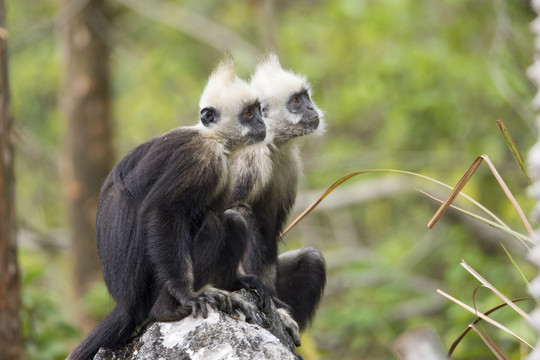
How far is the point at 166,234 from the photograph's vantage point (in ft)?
12.9

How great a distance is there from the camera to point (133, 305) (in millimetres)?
4031

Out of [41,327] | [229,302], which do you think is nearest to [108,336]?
[229,302]

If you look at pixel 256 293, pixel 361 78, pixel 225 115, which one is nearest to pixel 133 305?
pixel 256 293

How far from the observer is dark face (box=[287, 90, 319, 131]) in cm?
545

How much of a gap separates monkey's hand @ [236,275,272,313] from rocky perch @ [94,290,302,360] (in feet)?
1.40

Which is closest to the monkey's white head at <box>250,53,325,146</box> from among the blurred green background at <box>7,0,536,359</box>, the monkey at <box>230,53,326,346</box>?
the monkey at <box>230,53,326,346</box>

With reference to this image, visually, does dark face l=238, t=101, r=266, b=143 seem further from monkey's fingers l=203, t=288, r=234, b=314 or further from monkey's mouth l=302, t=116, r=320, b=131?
monkey's fingers l=203, t=288, r=234, b=314

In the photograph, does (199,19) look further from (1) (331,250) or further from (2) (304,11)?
(1) (331,250)

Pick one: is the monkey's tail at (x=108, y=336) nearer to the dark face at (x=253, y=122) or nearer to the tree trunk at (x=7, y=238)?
the dark face at (x=253, y=122)

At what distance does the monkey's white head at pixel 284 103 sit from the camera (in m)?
5.41

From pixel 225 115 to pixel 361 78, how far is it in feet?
24.3

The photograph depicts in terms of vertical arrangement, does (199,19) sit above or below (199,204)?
above

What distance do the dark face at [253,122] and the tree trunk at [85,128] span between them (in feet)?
19.6

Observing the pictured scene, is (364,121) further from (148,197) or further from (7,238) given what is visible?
(148,197)
